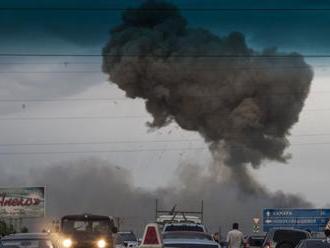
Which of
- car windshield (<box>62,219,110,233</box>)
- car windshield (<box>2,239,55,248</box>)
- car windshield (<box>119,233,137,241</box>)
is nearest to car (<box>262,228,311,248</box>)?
car windshield (<box>62,219,110,233</box>)

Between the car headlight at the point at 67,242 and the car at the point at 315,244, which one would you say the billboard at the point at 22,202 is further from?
the car at the point at 315,244

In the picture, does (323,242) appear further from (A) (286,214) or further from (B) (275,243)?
(A) (286,214)

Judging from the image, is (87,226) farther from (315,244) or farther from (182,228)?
(315,244)

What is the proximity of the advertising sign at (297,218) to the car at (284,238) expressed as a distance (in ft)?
127

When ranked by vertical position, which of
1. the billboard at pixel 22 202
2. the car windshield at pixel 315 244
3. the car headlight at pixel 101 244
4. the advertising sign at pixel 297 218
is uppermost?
the billboard at pixel 22 202

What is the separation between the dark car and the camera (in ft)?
129

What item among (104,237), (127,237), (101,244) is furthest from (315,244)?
(127,237)

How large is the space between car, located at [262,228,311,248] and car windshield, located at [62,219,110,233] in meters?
7.27

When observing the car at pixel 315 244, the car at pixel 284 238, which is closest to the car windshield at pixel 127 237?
the car at pixel 284 238

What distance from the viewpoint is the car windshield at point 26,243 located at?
25447mm

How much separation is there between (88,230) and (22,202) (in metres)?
57.2

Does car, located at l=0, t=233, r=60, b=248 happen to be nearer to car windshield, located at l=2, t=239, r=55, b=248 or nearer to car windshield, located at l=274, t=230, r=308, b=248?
car windshield, located at l=2, t=239, r=55, b=248

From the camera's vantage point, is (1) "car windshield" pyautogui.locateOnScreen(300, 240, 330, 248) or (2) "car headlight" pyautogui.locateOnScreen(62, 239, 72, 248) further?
(2) "car headlight" pyautogui.locateOnScreen(62, 239, 72, 248)

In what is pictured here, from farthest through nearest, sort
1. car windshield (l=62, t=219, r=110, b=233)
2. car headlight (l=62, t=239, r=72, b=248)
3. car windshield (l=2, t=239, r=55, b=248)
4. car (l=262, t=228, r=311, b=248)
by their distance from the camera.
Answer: car windshield (l=62, t=219, r=110, b=233)
car headlight (l=62, t=239, r=72, b=248)
car (l=262, t=228, r=311, b=248)
car windshield (l=2, t=239, r=55, b=248)
